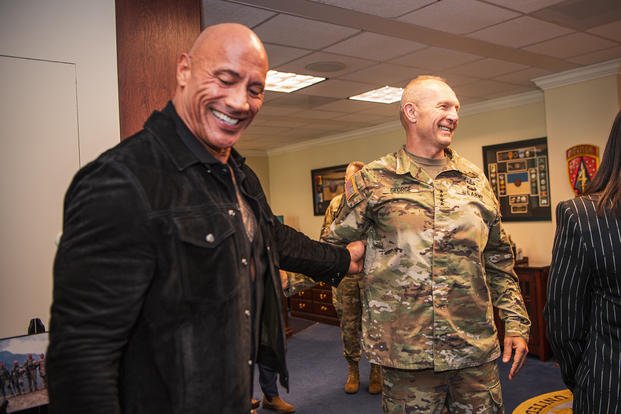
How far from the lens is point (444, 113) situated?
1905 millimetres

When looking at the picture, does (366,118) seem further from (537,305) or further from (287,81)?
(537,305)

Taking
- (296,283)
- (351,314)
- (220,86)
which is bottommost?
(351,314)

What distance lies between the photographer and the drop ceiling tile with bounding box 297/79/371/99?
4.91 meters

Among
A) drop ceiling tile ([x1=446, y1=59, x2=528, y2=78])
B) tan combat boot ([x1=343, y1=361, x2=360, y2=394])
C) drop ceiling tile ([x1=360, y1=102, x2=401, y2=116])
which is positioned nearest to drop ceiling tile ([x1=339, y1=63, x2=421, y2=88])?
drop ceiling tile ([x1=446, y1=59, x2=528, y2=78])

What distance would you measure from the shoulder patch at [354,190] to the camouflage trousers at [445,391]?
0.64 metres

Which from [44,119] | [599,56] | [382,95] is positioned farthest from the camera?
[382,95]

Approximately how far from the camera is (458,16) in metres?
3.38

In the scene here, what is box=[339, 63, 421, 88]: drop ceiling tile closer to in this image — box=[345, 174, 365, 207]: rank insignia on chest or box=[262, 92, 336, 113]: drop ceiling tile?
box=[262, 92, 336, 113]: drop ceiling tile

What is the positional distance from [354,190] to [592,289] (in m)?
0.86

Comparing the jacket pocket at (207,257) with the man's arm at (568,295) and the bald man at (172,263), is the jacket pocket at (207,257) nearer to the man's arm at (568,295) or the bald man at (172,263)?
the bald man at (172,263)

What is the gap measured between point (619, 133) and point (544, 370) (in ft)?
11.7

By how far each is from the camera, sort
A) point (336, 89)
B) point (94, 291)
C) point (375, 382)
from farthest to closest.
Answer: point (336, 89), point (375, 382), point (94, 291)

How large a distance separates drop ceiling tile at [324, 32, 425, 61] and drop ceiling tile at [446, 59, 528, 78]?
0.81m

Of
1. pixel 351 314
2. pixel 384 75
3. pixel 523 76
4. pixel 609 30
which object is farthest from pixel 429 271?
pixel 523 76
